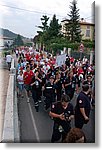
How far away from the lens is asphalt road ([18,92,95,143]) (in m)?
2.77

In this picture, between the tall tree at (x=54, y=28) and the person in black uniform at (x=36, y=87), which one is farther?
the person in black uniform at (x=36, y=87)

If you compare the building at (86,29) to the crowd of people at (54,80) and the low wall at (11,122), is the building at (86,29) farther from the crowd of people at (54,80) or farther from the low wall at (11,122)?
the low wall at (11,122)

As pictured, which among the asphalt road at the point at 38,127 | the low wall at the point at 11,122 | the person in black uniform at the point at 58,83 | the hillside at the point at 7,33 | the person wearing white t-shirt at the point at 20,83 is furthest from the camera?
the person wearing white t-shirt at the point at 20,83

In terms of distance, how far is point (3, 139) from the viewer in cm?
269

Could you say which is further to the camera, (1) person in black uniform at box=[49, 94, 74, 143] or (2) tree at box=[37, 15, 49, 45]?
(2) tree at box=[37, 15, 49, 45]

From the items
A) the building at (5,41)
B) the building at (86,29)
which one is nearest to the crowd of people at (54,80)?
the building at (5,41)

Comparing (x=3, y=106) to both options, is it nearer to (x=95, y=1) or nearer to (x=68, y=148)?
(x=68, y=148)

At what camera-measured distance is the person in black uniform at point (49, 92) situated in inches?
119

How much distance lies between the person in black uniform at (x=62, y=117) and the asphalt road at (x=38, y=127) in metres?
0.08

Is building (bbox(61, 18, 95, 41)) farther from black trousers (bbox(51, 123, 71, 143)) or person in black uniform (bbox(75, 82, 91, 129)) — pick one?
black trousers (bbox(51, 123, 71, 143))

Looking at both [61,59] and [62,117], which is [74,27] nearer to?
[61,59]

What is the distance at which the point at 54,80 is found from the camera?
3203 mm

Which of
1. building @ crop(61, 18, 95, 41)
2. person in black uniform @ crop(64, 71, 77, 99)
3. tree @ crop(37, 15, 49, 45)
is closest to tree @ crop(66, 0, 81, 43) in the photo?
building @ crop(61, 18, 95, 41)

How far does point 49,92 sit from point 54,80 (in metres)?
0.14
